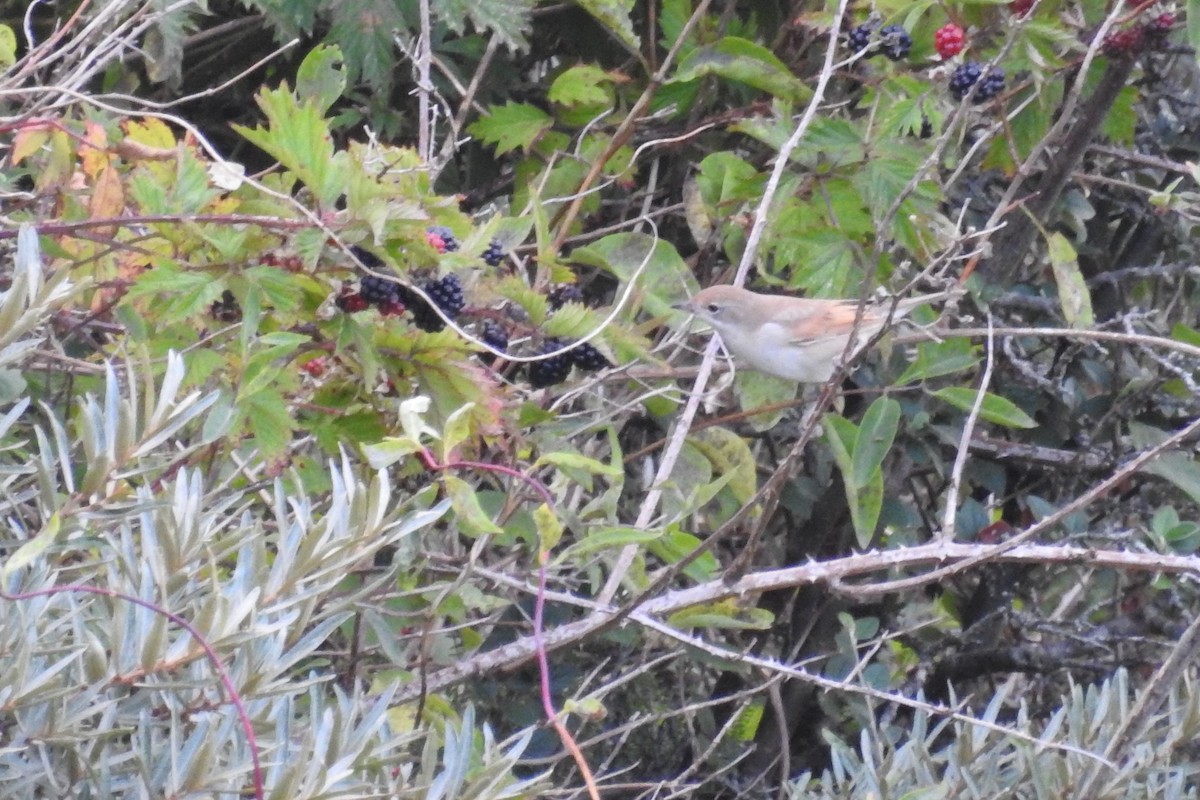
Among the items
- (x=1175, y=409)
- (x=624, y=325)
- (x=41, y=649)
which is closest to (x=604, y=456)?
(x=624, y=325)

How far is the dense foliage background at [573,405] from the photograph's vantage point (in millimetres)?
1544

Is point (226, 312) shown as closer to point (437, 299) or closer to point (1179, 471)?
point (437, 299)

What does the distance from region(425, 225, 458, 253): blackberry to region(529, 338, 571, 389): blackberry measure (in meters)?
0.26

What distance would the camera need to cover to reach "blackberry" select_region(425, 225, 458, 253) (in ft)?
6.72

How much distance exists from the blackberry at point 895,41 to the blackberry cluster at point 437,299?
127cm

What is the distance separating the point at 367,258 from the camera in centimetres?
201

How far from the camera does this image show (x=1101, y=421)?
11.6 ft

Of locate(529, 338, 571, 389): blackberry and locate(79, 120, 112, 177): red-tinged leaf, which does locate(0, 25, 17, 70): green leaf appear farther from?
locate(529, 338, 571, 389): blackberry

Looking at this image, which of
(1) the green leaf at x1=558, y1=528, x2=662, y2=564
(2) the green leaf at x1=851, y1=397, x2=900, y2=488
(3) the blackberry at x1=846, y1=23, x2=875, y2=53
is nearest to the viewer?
(1) the green leaf at x1=558, y1=528, x2=662, y2=564

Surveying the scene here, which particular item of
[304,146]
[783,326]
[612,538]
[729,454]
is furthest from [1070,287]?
[304,146]

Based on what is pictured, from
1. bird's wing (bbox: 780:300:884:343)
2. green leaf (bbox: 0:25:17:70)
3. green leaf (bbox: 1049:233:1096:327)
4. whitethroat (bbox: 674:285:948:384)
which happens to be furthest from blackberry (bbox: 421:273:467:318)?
bird's wing (bbox: 780:300:884:343)

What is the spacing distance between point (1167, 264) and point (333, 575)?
276cm

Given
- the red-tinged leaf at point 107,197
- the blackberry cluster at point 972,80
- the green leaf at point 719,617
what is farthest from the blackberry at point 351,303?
the blackberry cluster at point 972,80

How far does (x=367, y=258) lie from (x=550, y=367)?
15.4 inches
